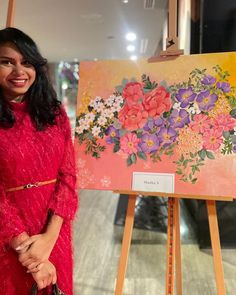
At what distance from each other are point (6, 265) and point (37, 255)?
0.42ft

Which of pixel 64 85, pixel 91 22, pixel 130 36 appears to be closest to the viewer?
pixel 91 22

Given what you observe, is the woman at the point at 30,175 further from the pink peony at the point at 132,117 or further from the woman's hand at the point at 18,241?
the pink peony at the point at 132,117

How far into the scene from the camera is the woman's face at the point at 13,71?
1159 mm

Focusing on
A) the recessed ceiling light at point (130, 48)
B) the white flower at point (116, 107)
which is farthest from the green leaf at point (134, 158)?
the recessed ceiling light at point (130, 48)

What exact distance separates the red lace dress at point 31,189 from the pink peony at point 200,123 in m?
0.56

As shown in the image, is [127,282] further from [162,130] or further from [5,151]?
[5,151]

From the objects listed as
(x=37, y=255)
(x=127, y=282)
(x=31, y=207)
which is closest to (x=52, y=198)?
(x=31, y=207)

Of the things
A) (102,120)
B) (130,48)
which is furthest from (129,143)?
(130,48)

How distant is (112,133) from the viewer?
5.28 feet

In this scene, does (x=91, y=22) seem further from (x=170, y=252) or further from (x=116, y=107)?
(x=170, y=252)

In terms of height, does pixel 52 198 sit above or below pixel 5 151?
below

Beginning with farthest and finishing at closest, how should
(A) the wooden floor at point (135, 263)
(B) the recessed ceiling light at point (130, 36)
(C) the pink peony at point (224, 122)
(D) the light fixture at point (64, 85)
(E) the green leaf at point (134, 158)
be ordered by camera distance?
1. (D) the light fixture at point (64, 85)
2. (B) the recessed ceiling light at point (130, 36)
3. (A) the wooden floor at point (135, 263)
4. (E) the green leaf at point (134, 158)
5. (C) the pink peony at point (224, 122)

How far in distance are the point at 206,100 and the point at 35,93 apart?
0.73m

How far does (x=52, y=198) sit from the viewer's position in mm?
1217
